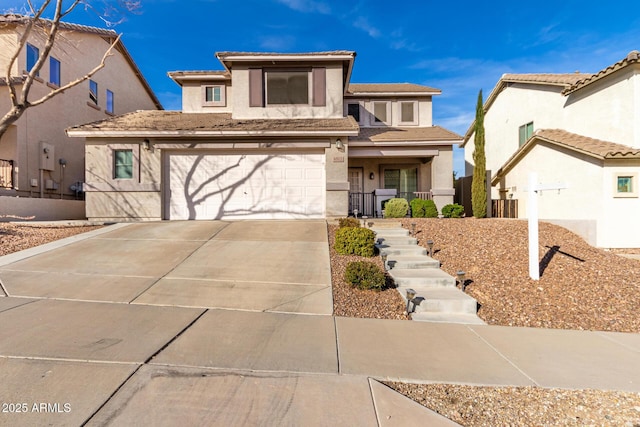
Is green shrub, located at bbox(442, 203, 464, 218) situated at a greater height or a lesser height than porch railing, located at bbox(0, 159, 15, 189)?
lesser

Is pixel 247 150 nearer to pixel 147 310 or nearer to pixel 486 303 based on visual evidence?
pixel 147 310

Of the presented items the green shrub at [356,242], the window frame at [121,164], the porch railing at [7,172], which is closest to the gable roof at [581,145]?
the green shrub at [356,242]

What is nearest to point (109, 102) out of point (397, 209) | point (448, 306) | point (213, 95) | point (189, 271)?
point (213, 95)

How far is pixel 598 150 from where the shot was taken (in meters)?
8.22

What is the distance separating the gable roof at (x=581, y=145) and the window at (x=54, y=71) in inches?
799

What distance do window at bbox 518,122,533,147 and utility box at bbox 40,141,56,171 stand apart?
20634 millimetres

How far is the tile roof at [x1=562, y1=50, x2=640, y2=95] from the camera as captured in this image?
827 centimetres

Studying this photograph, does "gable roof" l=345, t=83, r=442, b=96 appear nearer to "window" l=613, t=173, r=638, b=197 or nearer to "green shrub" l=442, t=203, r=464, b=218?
"green shrub" l=442, t=203, r=464, b=218

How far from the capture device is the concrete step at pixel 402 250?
7.08 meters

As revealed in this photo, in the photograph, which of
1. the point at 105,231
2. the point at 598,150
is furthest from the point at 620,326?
the point at 105,231

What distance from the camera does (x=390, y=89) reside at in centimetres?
1545

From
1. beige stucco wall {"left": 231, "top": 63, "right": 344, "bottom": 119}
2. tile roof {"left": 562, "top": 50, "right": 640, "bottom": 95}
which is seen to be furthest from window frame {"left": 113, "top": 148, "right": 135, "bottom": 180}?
tile roof {"left": 562, "top": 50, "right": 640, "bottom": 95}

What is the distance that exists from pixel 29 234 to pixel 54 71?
10120mm

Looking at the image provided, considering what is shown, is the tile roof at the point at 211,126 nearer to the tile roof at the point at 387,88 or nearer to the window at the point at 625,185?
the tile roof at the point at 387,88
